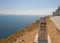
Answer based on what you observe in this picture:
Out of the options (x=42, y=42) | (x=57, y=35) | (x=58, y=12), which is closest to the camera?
(x=42, y=42)

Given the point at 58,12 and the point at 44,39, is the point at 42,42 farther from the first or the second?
the point at 58,12

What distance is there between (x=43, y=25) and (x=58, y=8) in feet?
111

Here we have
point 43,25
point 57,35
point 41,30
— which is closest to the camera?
point 41,30

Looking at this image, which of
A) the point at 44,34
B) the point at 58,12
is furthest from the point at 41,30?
Result: the point at 58,12

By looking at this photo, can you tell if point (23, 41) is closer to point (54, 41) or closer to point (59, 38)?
point (54, 41)

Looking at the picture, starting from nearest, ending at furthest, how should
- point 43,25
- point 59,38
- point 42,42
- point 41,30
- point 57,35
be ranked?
point 42,42 → point 41,30 → point 43,25 → point 59,38 → point 57,35

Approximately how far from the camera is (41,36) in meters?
10.7

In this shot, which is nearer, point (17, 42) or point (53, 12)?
point (17, 42)

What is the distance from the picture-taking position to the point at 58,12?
44.1 meters

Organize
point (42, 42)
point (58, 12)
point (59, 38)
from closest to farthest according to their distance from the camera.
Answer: point (42, 42), point (59, 38), point (58, 12)

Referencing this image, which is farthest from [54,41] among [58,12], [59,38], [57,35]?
[58,12]

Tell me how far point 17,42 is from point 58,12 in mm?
32831

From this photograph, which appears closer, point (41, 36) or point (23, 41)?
point (41, 36)

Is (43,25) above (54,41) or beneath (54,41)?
above
